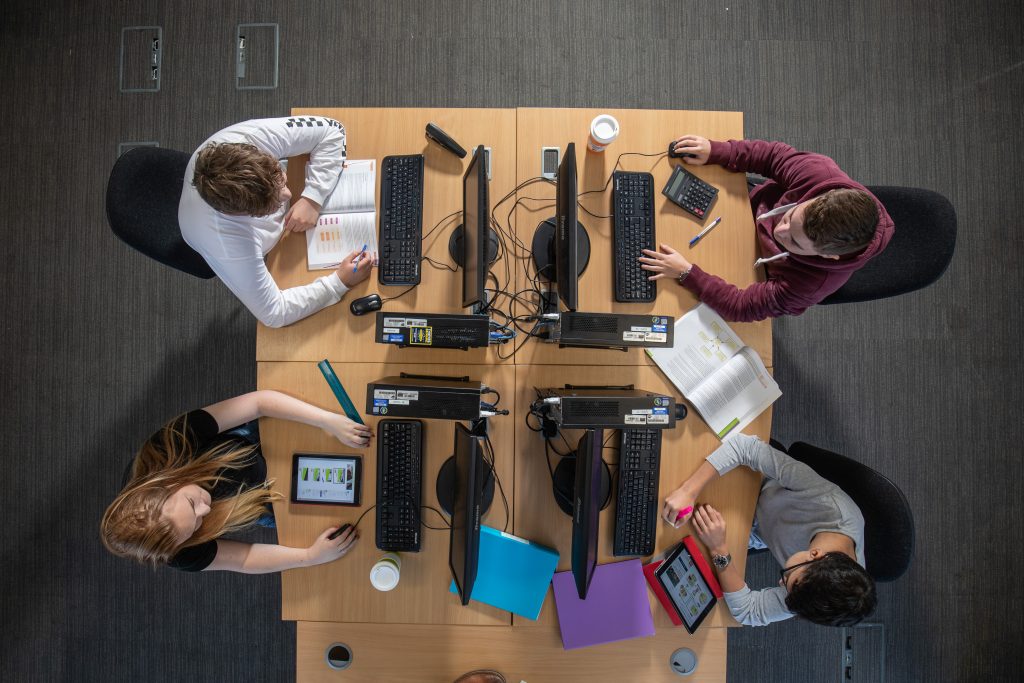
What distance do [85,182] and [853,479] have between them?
3.40m

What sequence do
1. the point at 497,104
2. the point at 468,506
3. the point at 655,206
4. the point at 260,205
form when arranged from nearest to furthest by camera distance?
the point at 468,506, the point at 260,205, the point at 655,206, the point at 497,104

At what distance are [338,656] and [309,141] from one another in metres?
1.68

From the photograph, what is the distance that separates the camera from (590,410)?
4.69 feet

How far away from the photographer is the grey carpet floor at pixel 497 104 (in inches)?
93.0

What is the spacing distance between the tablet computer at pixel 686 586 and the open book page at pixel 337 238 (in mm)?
1393

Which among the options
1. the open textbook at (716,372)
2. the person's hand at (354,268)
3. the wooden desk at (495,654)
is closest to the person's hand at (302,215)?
the person's hand at (354,268)

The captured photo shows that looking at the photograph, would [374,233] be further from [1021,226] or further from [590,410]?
[1021,226]

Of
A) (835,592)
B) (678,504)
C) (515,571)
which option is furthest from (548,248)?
(835,592)

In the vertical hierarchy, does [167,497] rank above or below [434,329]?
below

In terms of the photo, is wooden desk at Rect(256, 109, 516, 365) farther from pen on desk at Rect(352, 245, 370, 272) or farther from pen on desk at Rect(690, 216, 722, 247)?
pen on desk at Rect(690, 216, 722, 247)

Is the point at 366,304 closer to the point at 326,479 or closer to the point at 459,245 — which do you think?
the point at 459,245

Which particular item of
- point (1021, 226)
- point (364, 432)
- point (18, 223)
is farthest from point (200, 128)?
point (1021, 226)

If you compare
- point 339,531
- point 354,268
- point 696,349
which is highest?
point 354,268

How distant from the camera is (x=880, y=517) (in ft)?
5.21
